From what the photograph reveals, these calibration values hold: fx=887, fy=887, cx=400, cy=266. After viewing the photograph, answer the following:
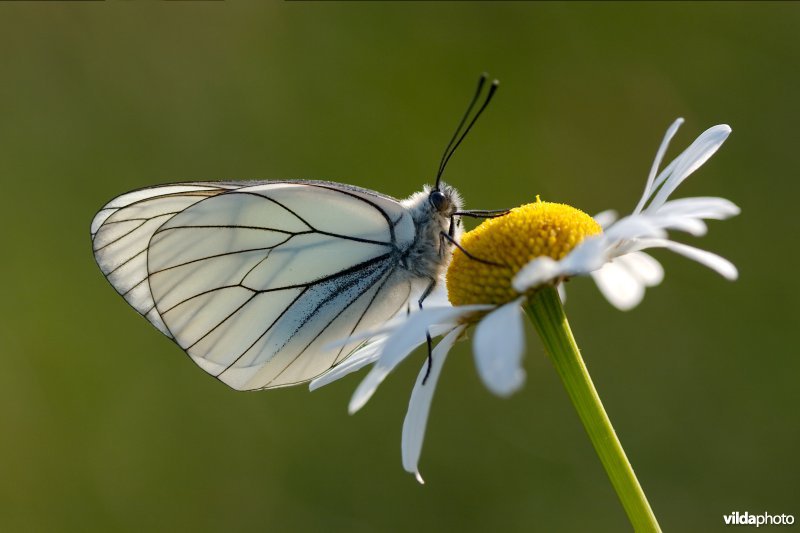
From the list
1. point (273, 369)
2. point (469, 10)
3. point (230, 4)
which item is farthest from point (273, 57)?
point (273, 369)

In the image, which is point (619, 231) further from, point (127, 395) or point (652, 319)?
point (127, 395)

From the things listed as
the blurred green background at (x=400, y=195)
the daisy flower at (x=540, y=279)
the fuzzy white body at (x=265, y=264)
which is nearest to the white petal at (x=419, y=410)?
the daisy flower at (x=540, y=279)

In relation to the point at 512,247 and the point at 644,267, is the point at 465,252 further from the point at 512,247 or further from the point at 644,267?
the point at 644,267

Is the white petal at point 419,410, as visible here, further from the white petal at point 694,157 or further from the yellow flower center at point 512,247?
the white petal at point 694,157

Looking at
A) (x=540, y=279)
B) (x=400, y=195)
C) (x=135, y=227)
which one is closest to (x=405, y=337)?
(x=540, y=279)

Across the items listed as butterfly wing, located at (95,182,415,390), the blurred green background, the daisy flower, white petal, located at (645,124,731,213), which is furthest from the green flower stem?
the blurred green background

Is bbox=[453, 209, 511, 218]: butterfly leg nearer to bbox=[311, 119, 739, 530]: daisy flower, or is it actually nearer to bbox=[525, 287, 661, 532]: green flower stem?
bbox=[311, 119, 739, 530]: daisy flower
